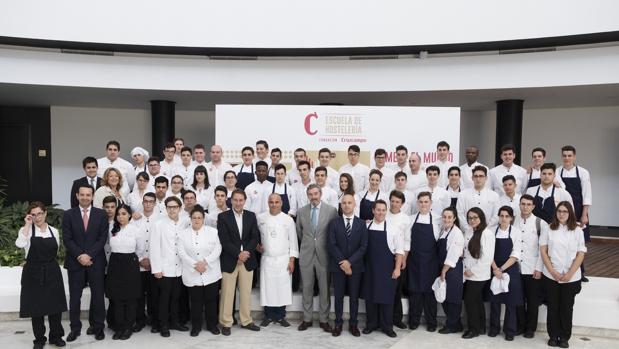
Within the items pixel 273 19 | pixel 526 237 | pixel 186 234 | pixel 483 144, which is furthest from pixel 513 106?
pixel 186 234

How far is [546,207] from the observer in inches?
227

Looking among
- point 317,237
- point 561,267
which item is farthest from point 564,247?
point 317,237

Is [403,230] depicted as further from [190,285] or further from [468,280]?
[190,285]

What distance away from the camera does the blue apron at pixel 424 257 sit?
542 centimetres

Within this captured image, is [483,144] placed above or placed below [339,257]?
above

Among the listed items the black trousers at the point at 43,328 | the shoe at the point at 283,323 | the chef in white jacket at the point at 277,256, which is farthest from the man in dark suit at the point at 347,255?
the black trousers at the point at 43,328

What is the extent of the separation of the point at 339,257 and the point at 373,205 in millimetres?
888

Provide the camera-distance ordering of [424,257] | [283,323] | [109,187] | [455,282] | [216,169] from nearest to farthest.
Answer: [455,282] < [424,257] < [283,323] < [109,187] < [216,169]

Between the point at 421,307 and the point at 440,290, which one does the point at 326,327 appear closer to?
the point at 421,307

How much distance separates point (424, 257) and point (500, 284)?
2.70 feet

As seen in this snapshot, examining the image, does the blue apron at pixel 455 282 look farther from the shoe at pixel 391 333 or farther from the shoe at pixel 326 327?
the shoe at pixel 326 327

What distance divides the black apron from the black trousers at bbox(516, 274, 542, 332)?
15.9 ft

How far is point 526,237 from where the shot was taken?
5.23 meters

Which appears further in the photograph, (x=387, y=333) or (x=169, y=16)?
(x=169, y=16)
